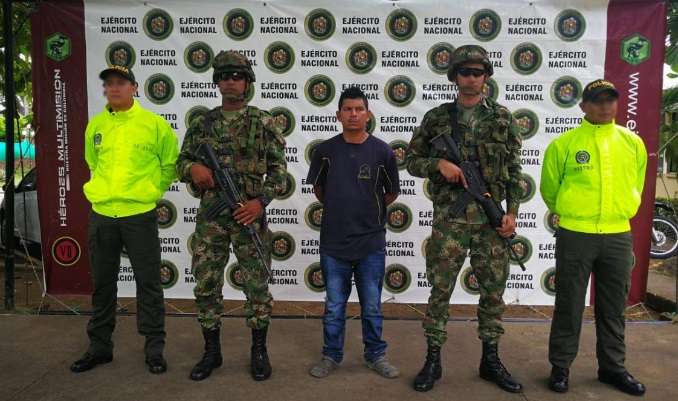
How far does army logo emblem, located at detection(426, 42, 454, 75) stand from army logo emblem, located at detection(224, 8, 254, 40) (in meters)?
1.50

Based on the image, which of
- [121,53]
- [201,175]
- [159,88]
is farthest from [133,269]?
[121,53]

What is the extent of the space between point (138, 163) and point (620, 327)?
122 inches

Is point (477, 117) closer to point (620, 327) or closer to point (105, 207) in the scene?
point (620, 327)

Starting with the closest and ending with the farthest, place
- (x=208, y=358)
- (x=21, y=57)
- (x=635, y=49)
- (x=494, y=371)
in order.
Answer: (x=494, y=371), (x=208, y=358), (x=635, y=49), (x=21, y=57)

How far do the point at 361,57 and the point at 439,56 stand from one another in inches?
25.3

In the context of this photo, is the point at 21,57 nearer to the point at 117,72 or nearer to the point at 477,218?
the point at 117,72

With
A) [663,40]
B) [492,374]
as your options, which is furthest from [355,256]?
[663,40]

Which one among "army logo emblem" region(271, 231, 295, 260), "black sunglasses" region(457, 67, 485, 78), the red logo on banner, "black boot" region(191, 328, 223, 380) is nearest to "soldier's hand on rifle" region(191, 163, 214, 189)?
"black boot" region(191, 328, 223, 380)

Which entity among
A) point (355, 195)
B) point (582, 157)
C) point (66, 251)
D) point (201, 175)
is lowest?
point (66, 251)

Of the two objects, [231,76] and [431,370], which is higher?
[231,76]

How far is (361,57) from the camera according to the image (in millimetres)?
4336

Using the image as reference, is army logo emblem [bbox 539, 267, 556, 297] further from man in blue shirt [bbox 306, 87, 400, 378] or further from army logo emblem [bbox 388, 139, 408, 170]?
man in blue shirt [bbox 306, 87, 400, 378]

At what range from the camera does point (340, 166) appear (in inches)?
126

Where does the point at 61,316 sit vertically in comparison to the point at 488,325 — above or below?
below
